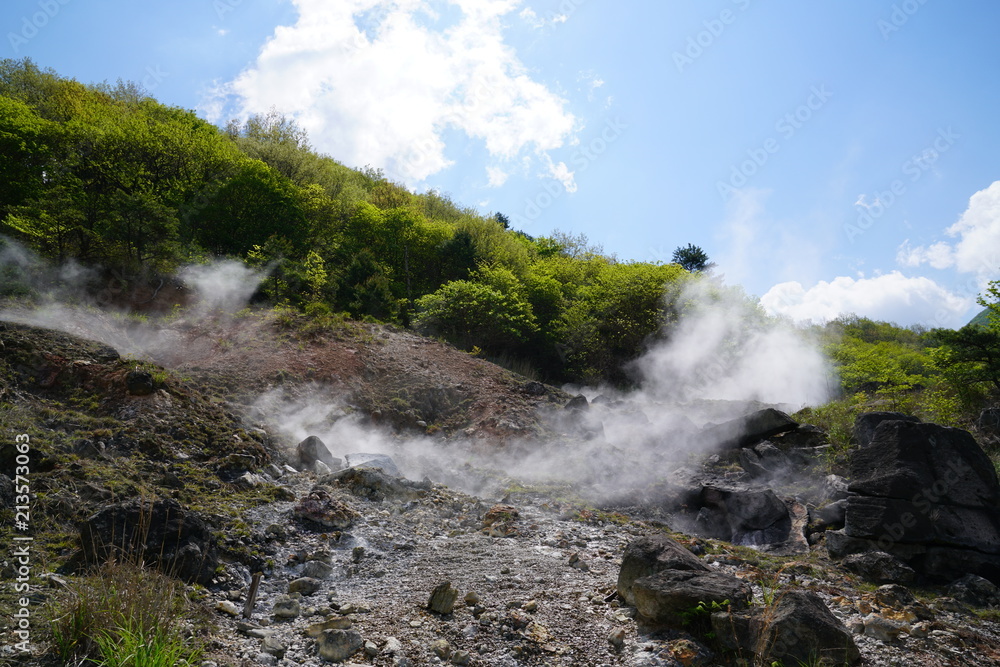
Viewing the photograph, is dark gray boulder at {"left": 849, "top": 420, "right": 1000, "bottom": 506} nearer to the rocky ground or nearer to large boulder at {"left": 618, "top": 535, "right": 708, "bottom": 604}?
the rocky ground

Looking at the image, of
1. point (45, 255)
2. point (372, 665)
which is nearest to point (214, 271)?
point (45, 255)

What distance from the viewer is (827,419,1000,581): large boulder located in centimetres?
617

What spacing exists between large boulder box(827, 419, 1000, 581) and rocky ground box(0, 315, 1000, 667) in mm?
395

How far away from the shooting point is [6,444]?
5219 millimetres

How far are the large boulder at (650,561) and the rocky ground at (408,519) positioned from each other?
20cm

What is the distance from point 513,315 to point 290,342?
11002 millimetres

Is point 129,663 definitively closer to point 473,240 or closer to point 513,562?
point 513,562

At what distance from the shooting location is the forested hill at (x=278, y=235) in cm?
1631

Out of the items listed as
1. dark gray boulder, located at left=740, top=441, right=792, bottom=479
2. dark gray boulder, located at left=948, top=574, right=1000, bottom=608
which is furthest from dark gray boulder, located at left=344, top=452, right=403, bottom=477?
dark gray boulder, located at left=948, top=574, right=1000, bottom=608

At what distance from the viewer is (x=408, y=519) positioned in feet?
23.0

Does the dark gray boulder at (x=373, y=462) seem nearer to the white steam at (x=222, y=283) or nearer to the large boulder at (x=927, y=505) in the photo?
the large boulder at (x=927, y=505)

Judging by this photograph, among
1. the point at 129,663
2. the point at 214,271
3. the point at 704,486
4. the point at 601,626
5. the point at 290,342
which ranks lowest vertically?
the point at 129,663

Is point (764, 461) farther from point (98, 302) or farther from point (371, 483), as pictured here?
point (98, 302)

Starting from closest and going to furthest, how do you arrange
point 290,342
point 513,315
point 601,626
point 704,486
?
point 601,626 → point 704,486 → point 290,342 → point 513,315
